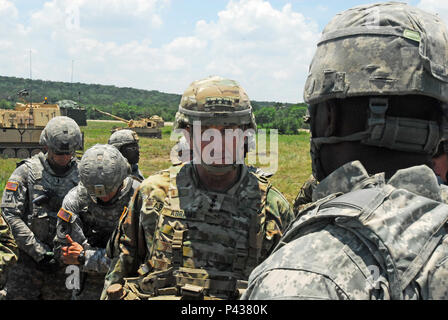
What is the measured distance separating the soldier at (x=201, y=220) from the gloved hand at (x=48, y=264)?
2.11m

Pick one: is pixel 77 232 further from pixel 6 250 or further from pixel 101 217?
pixel 6 250

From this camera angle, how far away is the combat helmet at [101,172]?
3.92 meters

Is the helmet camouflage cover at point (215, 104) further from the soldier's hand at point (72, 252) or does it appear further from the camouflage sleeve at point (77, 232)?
the soldier's hand at point (72, 252)

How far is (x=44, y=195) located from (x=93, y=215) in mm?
1265

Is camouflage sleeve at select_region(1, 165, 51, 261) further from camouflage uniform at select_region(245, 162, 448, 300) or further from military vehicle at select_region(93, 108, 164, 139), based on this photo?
military vehicle at select_region(93, 108, 164, 139)

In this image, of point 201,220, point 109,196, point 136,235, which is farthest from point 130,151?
point 201,220

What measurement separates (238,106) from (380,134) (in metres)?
1.59

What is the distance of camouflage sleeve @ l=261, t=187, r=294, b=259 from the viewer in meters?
2.87

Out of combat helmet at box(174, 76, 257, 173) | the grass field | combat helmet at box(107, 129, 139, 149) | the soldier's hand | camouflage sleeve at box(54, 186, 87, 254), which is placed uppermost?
combat helmet at box(174, 76, 257, 173)

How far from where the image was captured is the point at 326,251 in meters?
1.30

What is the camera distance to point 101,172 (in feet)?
12.9

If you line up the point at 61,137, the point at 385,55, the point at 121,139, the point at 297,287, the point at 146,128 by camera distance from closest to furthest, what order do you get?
the point at 297,287, the point at 385,55, the point at 61,137, the point at 121,139, the point at 146,128

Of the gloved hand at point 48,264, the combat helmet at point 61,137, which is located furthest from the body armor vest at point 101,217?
the combat helmet at point 61,137

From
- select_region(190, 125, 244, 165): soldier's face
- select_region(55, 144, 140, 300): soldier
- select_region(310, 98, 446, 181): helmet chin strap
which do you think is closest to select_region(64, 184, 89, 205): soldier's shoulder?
select_region(55, 144, 140, 300): soldier
